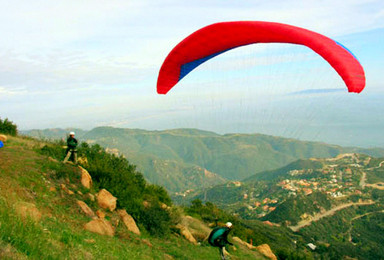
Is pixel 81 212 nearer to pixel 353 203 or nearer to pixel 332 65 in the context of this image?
pixel 332 65

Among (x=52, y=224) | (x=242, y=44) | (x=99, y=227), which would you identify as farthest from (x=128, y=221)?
(x=242, y=44)

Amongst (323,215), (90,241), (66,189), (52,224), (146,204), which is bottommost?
(323,215)

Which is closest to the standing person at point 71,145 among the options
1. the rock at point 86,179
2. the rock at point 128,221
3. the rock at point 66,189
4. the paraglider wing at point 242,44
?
the rock at point 86,179

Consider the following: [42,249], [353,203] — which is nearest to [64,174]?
[42,249]

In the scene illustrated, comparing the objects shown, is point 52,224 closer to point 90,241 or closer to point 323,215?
point 90,241

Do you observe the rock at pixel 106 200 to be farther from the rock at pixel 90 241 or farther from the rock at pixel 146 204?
the rock at pixel 90 241

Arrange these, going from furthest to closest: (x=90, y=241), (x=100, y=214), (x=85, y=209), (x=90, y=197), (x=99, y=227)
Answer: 1. (x=90, y=197)
2. (x=100, y=214)
3. (x=85, y=209)
4. (x=99, y=227)
5. (x=90, y=241)

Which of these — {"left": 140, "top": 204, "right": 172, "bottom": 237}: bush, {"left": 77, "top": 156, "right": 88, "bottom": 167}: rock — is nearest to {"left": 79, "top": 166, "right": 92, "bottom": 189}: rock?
{"left": 77, "top": 156, "right": 88, "bottom": 167}: rock

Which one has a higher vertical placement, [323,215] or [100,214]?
[100,214]
